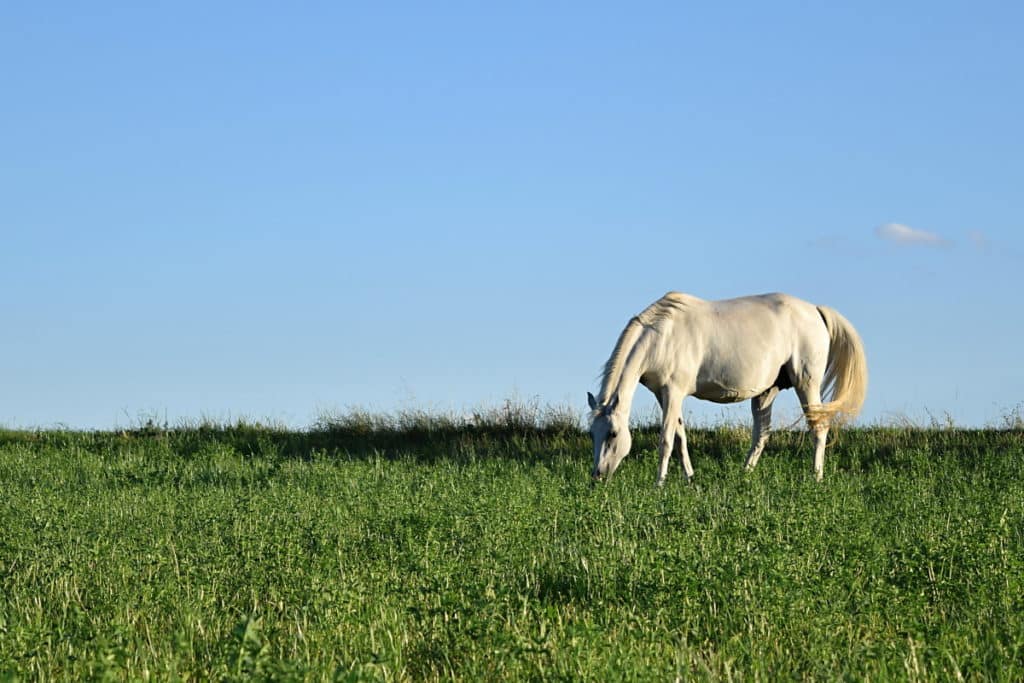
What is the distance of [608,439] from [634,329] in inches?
62.3

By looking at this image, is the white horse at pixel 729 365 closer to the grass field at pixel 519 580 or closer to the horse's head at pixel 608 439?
the horse's head at pixel 608 439

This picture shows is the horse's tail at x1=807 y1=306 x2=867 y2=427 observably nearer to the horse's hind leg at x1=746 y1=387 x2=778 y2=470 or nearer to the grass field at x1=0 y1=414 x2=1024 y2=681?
the horse's hind leg at x1=746 y1=387 x2=778 y2=470

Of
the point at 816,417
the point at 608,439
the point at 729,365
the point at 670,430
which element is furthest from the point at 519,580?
the point at 816,417

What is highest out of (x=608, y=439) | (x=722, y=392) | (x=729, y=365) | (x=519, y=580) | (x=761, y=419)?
(x=729, y=365)

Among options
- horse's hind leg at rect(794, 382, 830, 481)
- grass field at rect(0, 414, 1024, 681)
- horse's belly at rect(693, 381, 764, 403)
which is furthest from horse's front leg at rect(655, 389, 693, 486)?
horse's hind leg at rect(794, 382, 830, 481)

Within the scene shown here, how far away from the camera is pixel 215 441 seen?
18500 mm

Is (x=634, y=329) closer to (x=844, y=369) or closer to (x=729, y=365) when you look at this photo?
(x=729, y=365)

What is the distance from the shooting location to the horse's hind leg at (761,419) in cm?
1467

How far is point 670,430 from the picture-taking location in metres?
13.8

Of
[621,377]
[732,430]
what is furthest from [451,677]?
[732,430]

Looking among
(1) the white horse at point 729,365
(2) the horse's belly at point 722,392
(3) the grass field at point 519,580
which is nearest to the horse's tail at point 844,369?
(1) the white horse at point 729,365

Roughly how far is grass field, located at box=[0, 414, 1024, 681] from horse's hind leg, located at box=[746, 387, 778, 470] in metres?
1.59

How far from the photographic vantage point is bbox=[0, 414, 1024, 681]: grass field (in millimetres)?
5316

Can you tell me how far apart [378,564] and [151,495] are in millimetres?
5428
